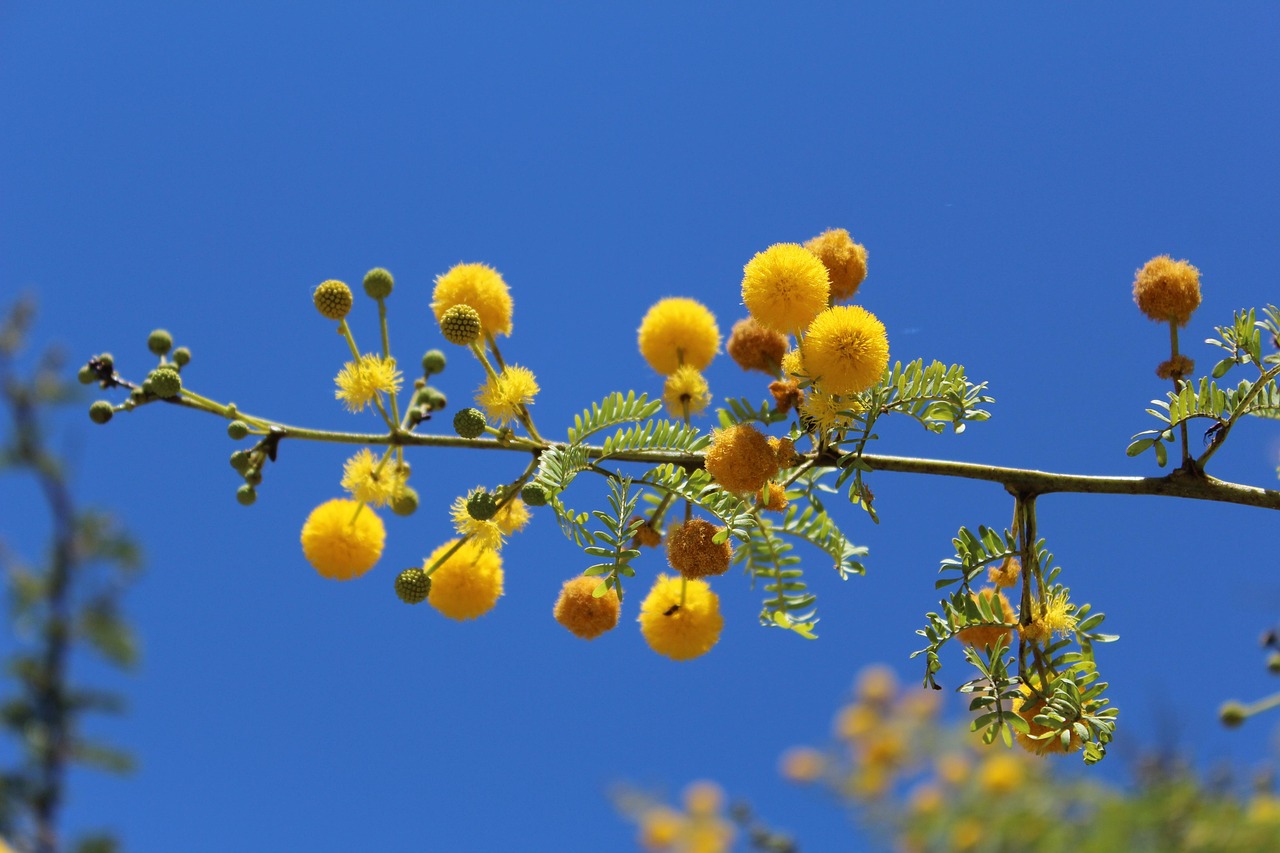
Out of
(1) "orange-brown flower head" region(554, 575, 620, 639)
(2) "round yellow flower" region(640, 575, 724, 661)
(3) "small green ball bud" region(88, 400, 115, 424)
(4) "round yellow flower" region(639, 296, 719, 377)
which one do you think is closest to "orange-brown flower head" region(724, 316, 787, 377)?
(4) "round yellow flower" region(639, 296, 719, 377)

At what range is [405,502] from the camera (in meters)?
2.72

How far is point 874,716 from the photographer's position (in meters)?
9.09

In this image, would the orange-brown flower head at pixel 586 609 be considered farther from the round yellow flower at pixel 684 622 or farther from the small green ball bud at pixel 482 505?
the small green ball bud at pixel 482 505

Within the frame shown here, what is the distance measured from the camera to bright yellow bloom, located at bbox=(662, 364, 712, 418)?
279 centimetres

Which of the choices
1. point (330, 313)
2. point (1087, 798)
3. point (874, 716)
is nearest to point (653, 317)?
point (330, 313)

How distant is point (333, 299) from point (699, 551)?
1.22m

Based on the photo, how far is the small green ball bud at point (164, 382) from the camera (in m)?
2.57

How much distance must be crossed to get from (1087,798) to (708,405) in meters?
4.13

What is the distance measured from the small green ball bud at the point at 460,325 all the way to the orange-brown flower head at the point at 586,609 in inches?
28.3

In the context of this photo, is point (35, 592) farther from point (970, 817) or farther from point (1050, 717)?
point (1050, 717)

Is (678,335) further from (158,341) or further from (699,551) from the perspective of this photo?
(158,341)

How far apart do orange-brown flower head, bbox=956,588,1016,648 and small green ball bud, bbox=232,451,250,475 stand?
1895 millimetres

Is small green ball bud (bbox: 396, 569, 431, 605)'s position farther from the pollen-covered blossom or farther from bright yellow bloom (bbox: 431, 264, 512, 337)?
bright yellow bloom (bbox: 431, 264, 512, 337)

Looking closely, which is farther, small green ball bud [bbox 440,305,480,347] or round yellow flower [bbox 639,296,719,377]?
round yellow flower [bbox 639,296,719,377]
